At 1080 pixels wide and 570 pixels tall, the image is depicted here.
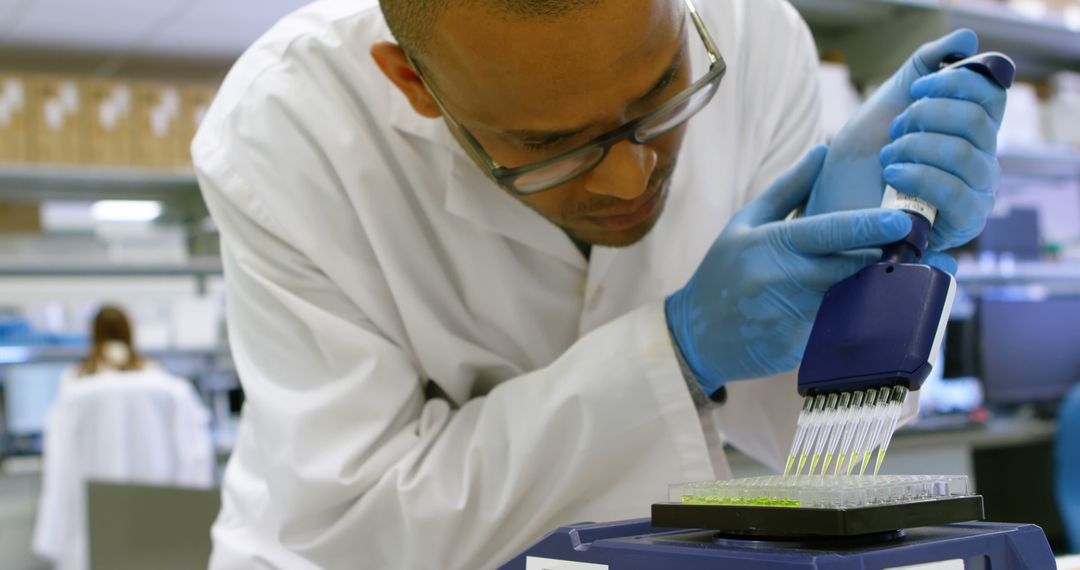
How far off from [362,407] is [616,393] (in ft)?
0.92

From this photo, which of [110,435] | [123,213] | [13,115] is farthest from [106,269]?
[123,213]

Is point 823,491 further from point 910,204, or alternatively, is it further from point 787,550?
point 910,204

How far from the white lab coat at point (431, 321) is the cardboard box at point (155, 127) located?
11.0ft

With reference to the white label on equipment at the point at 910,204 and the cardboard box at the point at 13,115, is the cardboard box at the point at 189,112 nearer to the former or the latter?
the cardboard box at the point at 13,115

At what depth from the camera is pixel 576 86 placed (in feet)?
2.88

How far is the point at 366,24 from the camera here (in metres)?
1.19

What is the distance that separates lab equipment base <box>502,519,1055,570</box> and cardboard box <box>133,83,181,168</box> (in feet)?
13.3

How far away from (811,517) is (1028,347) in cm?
410

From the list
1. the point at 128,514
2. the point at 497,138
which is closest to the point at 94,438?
the point at 128,514

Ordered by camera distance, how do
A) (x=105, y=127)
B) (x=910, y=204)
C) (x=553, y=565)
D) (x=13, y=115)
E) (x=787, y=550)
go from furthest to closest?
(x=105, y=127)
(x=13, y=115)
(x=910, y=204)
(x=553, y=565)
(x=787, y=550)

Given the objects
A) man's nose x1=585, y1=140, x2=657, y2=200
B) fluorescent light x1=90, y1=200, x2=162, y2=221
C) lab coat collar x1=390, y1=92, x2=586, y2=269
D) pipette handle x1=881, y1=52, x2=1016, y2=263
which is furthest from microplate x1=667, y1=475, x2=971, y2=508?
fluorescent light x1=90, y1=200, x2=162, y2=221

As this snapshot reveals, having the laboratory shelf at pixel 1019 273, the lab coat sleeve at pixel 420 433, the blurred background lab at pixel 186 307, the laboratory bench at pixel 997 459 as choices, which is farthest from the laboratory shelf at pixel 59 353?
the lab coat sleeve at pixel 420 433

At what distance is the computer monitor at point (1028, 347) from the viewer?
4141 mm

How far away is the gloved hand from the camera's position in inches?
32.9
